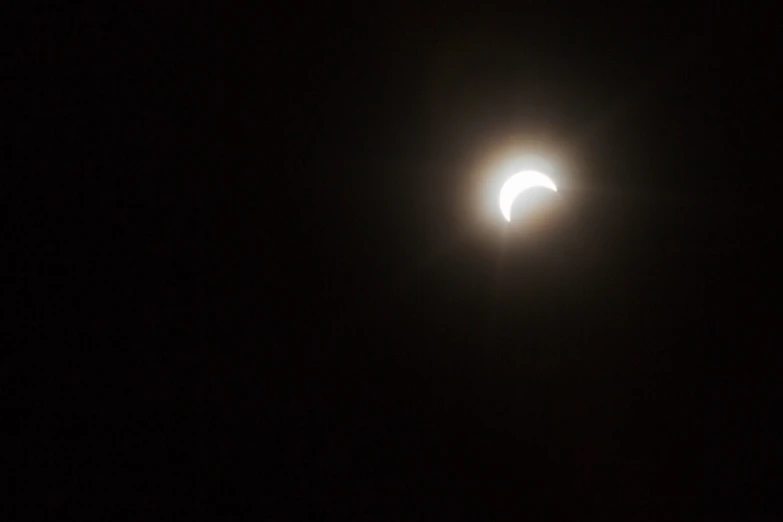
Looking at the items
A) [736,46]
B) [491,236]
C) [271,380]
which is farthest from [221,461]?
[736,46]

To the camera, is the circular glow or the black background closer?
the black background

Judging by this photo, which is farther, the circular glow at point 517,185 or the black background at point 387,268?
the circular glow at point 517,185

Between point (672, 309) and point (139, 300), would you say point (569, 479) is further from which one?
point (139, 300)

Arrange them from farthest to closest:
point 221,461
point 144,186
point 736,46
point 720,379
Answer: point 221,461, point 720,379, point 144,186, point 736,46

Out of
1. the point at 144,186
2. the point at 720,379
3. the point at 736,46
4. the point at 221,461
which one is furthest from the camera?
the point at 221,461
